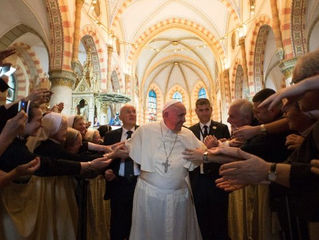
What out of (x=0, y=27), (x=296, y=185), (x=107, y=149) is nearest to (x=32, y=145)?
(x=107, y=149)

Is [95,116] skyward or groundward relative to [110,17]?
groundward

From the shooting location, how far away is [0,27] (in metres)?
9.12

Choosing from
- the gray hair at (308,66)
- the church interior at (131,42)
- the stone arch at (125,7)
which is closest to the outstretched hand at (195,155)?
the gray hair at (308,66)

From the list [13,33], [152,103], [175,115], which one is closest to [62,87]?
[13,33]

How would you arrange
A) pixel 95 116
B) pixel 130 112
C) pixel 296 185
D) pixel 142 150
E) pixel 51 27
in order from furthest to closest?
pixel 95 116 < pixel 51 27 < pixel 130 112 < pixel 142 150 < pixel 296 185

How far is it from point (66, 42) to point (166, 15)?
876 cm

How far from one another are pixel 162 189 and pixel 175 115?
0.77 m

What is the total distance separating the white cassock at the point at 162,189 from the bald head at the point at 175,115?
0.28 feet

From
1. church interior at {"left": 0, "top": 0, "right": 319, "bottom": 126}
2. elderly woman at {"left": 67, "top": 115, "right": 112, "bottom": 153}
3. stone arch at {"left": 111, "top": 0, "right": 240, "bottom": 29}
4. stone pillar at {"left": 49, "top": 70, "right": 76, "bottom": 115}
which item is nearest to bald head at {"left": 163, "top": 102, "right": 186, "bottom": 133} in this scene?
elderly woman at {"left": 67, "top": 115, "right": 112, "bottom": 153}

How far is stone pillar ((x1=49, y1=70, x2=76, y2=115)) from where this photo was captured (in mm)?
8438

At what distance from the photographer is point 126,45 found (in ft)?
50.8

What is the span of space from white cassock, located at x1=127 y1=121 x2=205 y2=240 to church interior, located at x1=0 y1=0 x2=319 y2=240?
85 centimetres

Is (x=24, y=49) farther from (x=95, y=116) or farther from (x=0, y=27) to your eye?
(x=95, y=116)

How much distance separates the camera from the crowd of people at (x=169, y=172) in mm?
1438
